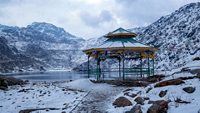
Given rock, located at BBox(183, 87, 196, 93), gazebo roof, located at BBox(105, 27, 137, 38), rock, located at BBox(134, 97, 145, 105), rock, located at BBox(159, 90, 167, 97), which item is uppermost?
gazebo roof, located at BBox(105, 27, 137, 38)

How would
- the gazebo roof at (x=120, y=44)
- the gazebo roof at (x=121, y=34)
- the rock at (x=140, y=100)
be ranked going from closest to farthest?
the rock at (x=140, y=100), the gazebo roof at (x=120, y=44), the gazebo roof at (x=121, y=34)

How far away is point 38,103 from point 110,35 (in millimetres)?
18596

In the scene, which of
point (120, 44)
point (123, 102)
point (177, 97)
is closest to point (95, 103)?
point (123, 102)

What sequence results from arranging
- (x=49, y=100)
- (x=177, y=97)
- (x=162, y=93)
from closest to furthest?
(x=177, y=97), (x=162, y=93), (x=49, y=100)

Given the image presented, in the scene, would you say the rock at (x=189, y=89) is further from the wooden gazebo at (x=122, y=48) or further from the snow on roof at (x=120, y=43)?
the snow on roof at (x=120, y=43)

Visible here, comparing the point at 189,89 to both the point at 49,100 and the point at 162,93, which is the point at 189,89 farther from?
the point at 49,100

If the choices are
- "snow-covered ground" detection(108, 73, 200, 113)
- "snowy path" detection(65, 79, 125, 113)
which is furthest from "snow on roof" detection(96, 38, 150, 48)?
"snow-covered ground" detection(108, 73, 200, 113)

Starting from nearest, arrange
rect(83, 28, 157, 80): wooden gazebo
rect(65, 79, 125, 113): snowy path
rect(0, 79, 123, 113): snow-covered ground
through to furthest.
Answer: rect(65, 79, 125, 113): snowy path → rect(0, 79, 123, 113): snow-covered ground → rect(83, 28, 157, 80): wooden gazebo

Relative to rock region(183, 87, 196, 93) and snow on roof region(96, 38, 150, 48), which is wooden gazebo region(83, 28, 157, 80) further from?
rock region(183, 87, 196, 93)

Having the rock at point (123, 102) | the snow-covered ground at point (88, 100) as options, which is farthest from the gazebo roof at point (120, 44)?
the rock at point (123, 102)

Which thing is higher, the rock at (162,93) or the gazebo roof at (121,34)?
the gazebo roof at (121,34)

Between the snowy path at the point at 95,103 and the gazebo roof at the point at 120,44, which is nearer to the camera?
the snowy path at the point at 95,103

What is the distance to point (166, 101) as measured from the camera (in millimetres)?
18781

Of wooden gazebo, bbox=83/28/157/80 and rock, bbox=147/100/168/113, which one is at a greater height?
wooden gazebo, bbox=83/28/157/80
